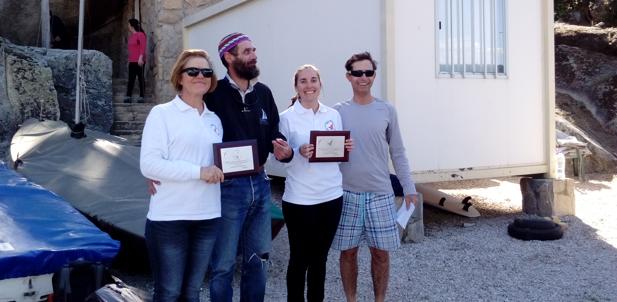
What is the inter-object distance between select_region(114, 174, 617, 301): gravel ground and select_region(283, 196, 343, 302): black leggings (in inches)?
39.8

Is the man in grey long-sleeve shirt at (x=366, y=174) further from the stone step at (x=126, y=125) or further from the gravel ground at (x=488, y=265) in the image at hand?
the stone step at (x=126, y=125)

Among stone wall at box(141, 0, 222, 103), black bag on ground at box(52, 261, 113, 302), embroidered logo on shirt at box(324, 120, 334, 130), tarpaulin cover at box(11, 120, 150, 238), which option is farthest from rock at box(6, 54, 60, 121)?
embroidered logo on shirt at box(324, 120, 334, 130)

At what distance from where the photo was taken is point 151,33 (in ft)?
40.4

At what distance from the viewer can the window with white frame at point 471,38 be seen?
6480mm

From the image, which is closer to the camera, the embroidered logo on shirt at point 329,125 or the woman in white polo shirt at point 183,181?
the woman in white polo shirt at point 183,181

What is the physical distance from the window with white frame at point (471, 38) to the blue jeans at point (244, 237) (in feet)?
12.3

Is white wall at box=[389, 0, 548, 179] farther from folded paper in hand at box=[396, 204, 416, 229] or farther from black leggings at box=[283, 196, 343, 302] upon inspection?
black leggings at box=[283, 196, 343, 302]

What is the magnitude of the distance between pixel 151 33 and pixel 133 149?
7.01 meters

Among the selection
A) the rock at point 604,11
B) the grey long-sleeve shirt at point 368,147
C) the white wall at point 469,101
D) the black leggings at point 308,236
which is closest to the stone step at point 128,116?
the white wall at point 469,101

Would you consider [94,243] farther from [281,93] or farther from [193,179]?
[281,93]

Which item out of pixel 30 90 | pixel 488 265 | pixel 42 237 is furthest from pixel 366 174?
pixel 30 90

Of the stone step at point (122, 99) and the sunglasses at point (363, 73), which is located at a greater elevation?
the stone step at point (122, 99)

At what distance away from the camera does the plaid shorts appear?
3686 mm

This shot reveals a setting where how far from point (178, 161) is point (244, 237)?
0.64m
